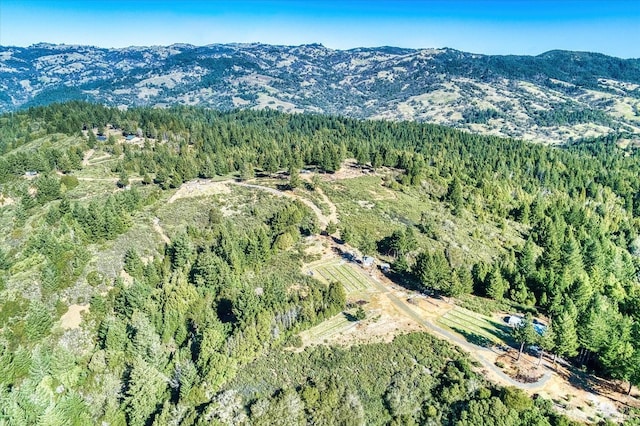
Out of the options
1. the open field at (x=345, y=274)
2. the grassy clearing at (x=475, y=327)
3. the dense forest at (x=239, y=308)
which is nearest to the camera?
the dense forest at (x=239, y=308)

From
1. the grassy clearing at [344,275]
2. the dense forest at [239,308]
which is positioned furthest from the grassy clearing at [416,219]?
the grassy clearing at [344,275]

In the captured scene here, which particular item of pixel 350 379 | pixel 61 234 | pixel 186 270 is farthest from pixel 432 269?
pixel 61 234

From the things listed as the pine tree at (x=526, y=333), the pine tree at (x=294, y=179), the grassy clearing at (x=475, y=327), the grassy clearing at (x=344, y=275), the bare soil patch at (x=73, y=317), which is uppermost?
the pine tree at (x=294, y=179)

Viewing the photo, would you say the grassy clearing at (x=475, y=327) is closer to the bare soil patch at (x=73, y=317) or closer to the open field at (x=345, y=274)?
the open field at (x=345, y=274)

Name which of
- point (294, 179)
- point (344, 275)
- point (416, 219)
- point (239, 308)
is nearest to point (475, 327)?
point (344, 275)

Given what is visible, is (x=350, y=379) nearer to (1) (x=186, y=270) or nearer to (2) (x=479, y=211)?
(1) (x=186, y=270)

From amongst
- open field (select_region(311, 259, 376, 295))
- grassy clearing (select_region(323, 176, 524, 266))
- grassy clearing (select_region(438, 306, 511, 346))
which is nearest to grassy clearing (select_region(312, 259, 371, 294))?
open field (select_region(311, 259, 376, 295))

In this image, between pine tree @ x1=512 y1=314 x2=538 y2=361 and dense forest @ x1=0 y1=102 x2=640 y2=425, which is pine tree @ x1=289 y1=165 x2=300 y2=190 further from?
pine tree @ x1=512 y1=314 x2=538 y2=361
